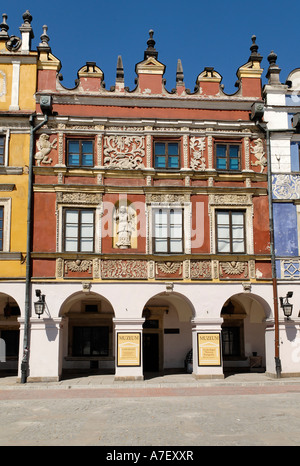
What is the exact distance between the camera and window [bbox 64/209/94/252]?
768 inches

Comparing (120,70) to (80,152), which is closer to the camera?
(80,152)

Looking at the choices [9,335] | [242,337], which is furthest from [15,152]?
[242,337]

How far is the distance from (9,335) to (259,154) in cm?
1350

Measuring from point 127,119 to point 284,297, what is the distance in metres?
9.56

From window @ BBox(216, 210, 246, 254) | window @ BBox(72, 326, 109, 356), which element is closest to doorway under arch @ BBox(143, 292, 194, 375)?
window @ BBox(72, 326, 109, 356)

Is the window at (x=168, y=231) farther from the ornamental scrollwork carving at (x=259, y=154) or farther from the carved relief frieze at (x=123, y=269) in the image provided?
the ornamental scrollwork carving at (x=259, y=154)

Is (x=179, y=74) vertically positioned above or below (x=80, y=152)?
above

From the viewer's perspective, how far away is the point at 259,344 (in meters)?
22.8

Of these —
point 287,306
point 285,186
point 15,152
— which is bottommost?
point 287,306

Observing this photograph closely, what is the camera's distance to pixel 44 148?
20.1 meters

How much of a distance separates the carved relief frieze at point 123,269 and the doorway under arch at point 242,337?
5180mm

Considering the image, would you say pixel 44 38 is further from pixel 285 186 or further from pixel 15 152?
pixel 285 186
